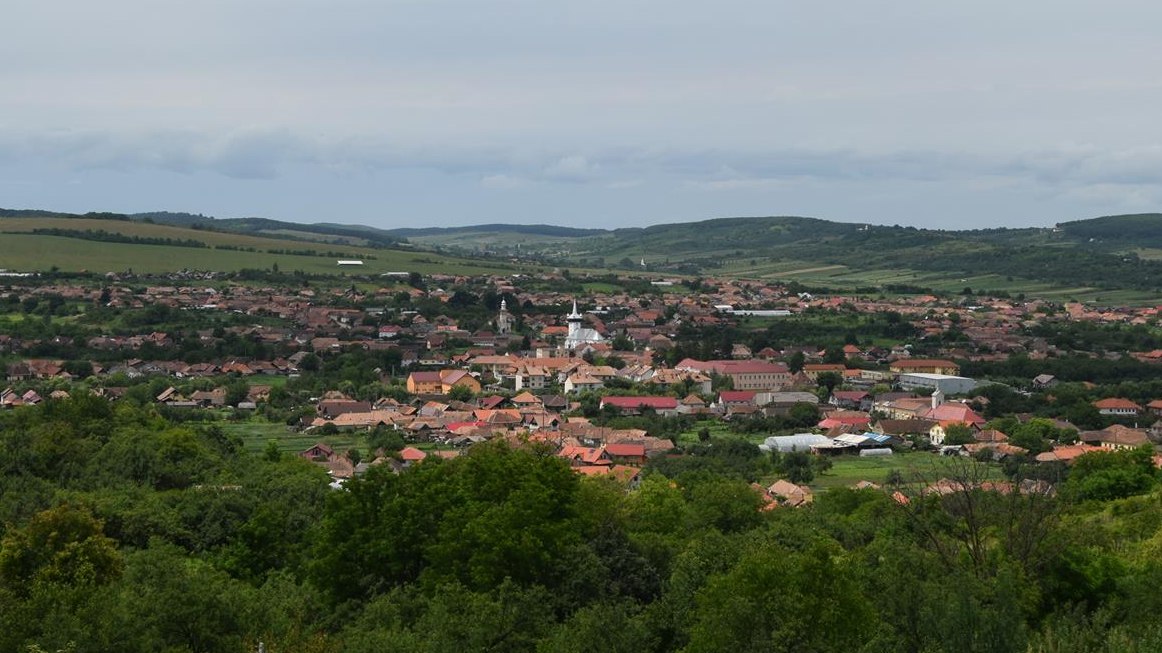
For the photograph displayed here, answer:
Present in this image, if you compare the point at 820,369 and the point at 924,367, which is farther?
the point at 924,367

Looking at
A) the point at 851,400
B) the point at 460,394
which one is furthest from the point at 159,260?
the point at 851,400

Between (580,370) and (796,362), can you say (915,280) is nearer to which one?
(796,362)

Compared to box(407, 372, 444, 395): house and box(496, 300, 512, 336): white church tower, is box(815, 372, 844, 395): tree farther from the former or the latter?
box(496, 300, 512, 336): white church tower

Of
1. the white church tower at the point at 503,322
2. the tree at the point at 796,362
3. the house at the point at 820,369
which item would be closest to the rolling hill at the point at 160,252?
the white church tower at the point at 503,322

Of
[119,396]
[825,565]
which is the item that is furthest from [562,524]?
[119,396]

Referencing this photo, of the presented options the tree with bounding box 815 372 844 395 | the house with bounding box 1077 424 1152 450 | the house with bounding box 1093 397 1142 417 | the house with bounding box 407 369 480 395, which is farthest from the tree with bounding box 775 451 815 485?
the house with bounding box 407 369 480 395

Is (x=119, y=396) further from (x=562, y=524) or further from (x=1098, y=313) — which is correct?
(x=1098, y=313)

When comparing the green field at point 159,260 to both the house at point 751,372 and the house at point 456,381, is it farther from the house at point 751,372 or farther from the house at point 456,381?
the house at point 751,372
